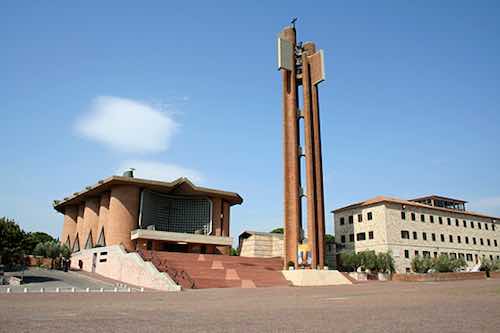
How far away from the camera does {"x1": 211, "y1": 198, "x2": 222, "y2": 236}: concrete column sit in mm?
52966

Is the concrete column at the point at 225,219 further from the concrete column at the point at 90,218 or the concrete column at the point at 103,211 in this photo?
the concrete column at the point at 90,218

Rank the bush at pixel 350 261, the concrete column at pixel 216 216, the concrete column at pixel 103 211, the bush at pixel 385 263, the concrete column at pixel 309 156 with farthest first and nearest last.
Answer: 1. the concrete column at pixel 216 216
2. the bush at pixel 350 261
3. the concrete column at pixel 103 211
4. the bush at pixel 385 263
5. the concrete column at pixel 309 156

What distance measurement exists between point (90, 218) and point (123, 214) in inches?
402

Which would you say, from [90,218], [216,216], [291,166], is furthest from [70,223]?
[291,166]

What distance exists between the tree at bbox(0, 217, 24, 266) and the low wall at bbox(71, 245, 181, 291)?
8285 millimetres

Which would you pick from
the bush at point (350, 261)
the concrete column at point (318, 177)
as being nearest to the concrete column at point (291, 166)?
the concrete column at point (318, 177)

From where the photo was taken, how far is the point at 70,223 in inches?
2527

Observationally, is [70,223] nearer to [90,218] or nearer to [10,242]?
[90,218]

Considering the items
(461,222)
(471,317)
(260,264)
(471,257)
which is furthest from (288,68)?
(471,317)

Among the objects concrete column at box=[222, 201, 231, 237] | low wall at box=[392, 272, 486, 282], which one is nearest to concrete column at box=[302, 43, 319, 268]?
low wall at box=[392, 272, 486, 282]

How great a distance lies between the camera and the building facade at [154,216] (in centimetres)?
4716

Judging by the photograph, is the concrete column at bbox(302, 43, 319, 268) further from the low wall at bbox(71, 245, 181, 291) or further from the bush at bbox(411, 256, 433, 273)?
the low wall at bbox(71, 245, 181, 291)

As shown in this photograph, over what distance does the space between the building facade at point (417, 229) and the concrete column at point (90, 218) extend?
3374cm

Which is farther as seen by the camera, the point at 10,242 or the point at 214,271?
the point at 214,271
